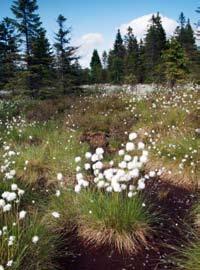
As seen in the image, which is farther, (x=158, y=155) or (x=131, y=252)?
(x=158, y=155)

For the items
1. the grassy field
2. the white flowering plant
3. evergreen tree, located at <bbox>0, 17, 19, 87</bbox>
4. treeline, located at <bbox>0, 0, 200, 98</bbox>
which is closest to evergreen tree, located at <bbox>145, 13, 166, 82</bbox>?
treeline, located at <bbox>0, 0, 200, 98</bbox>

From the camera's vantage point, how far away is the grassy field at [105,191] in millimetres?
4434

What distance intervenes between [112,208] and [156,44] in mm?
42747

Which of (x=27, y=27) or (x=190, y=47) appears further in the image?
(x=190, y=47)

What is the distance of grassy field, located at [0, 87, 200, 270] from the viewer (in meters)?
4.43

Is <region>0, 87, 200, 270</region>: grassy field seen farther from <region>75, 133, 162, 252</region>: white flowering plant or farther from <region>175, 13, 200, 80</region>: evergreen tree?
<region>175, 13, 200, 80</region>: evergreen tree

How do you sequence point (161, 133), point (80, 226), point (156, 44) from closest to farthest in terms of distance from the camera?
point (80, 226)
point (161, 133)
point (156, 44)

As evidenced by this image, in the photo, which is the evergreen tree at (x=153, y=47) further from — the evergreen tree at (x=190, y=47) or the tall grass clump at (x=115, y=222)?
the tall grass clump at (x=115, y=222)

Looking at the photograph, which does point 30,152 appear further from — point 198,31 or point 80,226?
point 198,31

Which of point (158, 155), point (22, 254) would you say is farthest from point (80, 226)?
point (158, 155)


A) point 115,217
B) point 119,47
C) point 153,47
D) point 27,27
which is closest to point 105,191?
point 115,217

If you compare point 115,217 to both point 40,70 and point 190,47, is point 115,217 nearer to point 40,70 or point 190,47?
point 40,70

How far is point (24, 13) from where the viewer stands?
26547mm

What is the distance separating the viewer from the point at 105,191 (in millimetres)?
5281
